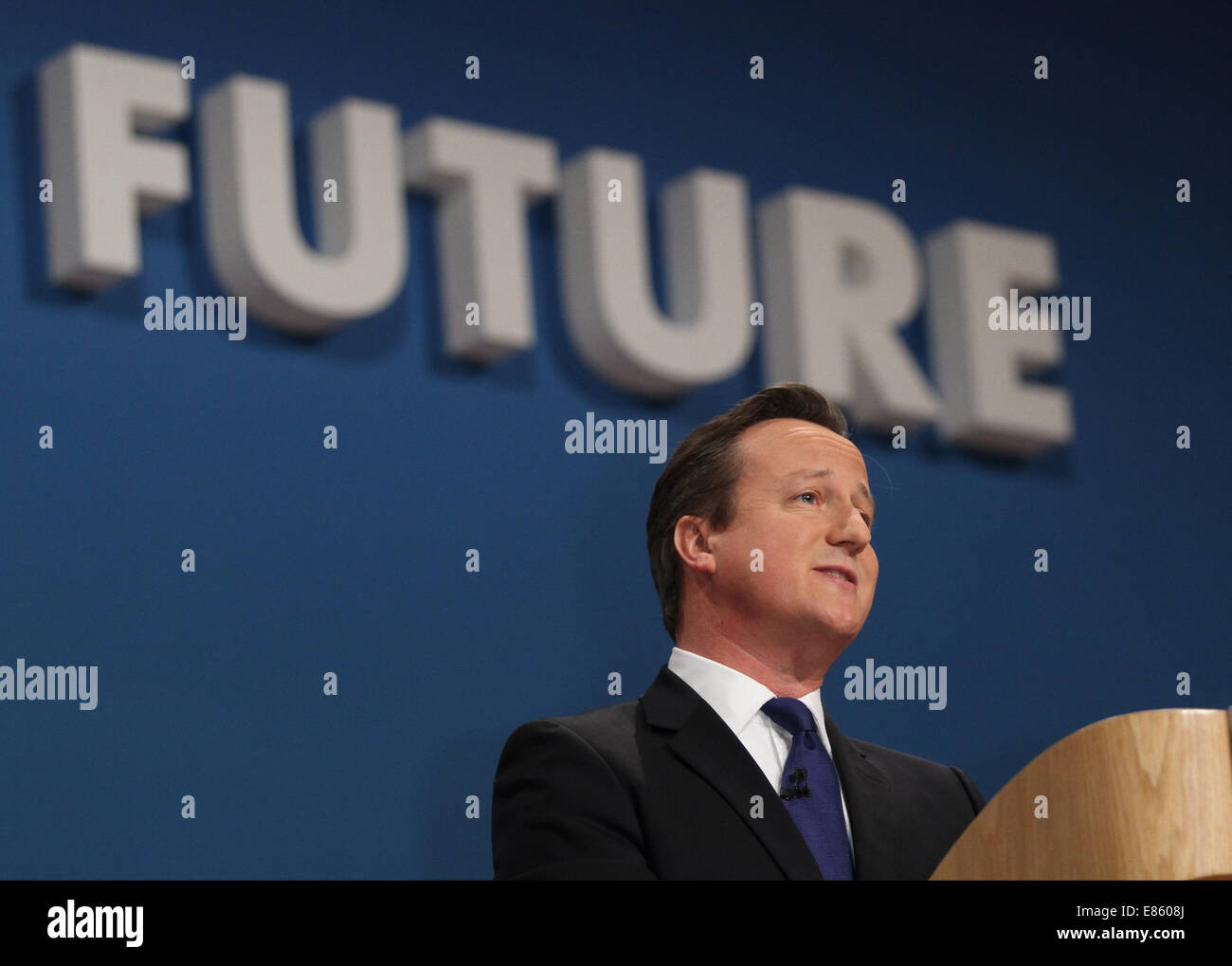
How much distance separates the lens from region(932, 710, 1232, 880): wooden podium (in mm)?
1066

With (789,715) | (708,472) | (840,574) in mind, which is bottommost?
(789,715)

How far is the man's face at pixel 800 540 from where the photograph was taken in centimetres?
200

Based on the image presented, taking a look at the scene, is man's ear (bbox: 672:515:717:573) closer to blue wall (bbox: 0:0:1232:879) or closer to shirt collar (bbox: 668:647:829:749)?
shirt collar (bbox: 668:647:829:749)

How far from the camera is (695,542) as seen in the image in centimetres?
214

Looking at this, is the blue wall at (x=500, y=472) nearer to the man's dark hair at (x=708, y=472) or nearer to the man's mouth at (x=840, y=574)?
the man's dark hair at (x=708, y=472)

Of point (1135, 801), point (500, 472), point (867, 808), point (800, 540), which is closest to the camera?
point (1135, 801)

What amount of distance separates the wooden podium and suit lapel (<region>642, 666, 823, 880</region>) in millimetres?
588

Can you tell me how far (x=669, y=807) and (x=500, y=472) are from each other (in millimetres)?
1181

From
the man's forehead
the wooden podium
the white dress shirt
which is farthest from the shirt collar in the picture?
the wooden podium

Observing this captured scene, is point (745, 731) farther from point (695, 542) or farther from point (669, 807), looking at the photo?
point (695, 542)

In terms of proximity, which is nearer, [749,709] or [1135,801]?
[1135,801]

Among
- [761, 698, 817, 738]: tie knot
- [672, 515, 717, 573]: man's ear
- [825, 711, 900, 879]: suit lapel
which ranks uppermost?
[672, 515, 717, 573]: man's ear

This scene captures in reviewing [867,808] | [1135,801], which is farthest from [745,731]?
[1135,801]
